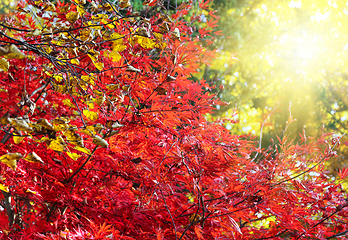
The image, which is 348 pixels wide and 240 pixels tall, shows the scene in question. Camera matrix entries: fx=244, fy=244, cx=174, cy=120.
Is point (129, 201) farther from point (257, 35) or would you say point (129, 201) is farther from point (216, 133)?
point (257, 35)

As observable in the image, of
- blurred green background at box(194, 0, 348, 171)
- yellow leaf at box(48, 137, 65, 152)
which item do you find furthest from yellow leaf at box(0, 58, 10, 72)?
blurred green background at box(194, 0, 348, 171)

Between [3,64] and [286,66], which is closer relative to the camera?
[3,64]

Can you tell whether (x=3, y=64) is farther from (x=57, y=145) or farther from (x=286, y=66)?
(x=286, y=66)

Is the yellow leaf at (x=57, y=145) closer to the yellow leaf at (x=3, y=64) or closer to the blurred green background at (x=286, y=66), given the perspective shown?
the yellow leaf at (x=3, y=64)

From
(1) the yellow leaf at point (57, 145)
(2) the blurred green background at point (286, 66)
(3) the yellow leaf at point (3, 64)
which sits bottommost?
(2) the blurred green background at point (286, 66)

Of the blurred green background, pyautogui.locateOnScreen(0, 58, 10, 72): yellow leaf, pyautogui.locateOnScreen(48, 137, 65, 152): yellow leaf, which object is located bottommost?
the blurred green background

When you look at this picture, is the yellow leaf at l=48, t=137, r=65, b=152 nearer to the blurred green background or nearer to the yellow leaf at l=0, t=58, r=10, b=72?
the yellow leaf at l=0, t=58, r=10, b=72

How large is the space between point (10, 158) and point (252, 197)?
4.08 ft

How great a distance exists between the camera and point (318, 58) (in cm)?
1055

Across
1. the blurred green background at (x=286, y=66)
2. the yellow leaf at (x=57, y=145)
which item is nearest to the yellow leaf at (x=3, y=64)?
the yellow leaf at (x=57, y=145)

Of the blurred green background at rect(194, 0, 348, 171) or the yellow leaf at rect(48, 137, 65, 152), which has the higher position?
the yellow leaf at rect(48, 137, 65, 152)

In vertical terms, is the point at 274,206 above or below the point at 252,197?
below

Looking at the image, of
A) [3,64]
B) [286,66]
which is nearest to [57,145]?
[3,64]

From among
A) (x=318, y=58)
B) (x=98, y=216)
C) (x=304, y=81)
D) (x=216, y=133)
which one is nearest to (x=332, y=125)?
(x=304, y=81)
